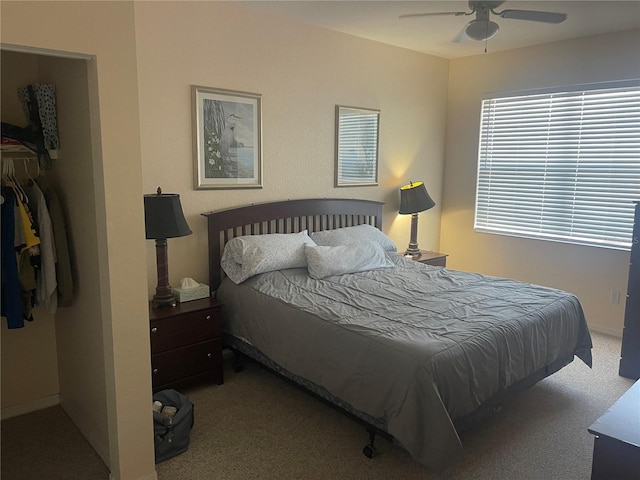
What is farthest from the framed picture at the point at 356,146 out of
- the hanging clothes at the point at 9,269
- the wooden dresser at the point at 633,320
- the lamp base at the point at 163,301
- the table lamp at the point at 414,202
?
the hanging clothes at the point at 9,269

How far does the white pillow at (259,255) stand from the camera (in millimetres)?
3541

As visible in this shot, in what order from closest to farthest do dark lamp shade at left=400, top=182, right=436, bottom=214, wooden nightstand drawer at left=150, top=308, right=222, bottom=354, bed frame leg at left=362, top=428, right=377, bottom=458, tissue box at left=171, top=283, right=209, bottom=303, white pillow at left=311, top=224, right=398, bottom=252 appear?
1. bed frame leg at left=362, top=428, right=377, bottom=458
2. wooden nightstand drawer at left=150, top=308, right=222, bottom=354
3. tissue box at left=171, top=283, right=209, bottom=303
4. white pillow at left=311, top=224, right=398, bottom=252
5. dark lamp shade at left=400, top=182, right=436, bottom=214

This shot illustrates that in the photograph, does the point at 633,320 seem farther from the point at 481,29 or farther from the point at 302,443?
the point at 302,443

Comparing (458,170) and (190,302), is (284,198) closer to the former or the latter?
(190,302)

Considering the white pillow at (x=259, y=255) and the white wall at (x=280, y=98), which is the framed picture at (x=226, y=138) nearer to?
the white wall at (x=280, y=98)

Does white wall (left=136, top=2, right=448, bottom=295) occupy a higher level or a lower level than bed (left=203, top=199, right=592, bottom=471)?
higher

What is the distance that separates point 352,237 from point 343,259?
522 mm

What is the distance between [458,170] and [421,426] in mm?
3895

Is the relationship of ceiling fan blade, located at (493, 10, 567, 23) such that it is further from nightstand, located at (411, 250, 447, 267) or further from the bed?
nightstand, located at (411, 250, 447, 267)

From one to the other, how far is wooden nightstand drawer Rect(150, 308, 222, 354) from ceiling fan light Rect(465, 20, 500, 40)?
258 cm

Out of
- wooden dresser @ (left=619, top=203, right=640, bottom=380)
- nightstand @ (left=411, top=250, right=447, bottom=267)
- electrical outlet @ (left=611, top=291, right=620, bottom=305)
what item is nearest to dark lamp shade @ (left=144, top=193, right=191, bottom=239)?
nightstand @ (left=411, top=250, right=447, bottom=267)

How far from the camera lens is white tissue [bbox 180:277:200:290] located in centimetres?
339

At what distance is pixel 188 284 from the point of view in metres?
3.42

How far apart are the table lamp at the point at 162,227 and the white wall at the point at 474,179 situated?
139 inches
